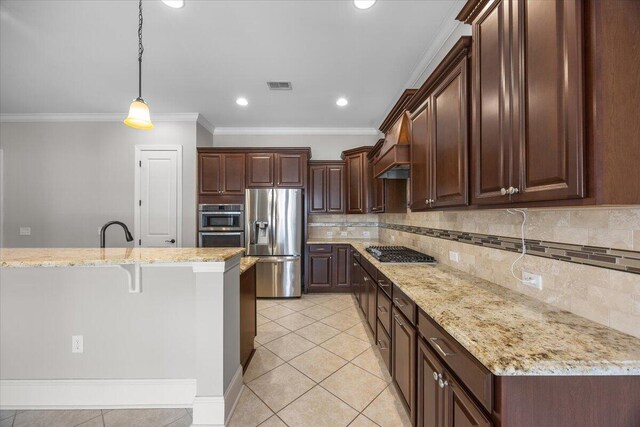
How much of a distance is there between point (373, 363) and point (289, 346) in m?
0.84

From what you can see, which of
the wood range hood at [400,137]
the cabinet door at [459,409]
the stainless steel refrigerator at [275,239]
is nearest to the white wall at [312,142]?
the stainless steel refrigerator at [275,239]

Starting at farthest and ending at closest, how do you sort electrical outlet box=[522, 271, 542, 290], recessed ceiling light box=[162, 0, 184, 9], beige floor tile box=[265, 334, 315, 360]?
1. beige floor tile box=[265, 334, 315, 360]
2. recessed ceiling light box=[162, 0, 184, 9]
3. electrical outlet box=[522, 271, 542, 290]

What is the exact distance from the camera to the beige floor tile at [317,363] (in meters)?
2.20

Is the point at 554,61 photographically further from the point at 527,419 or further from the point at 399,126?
the point at 399,126

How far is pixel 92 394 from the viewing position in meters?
1.82

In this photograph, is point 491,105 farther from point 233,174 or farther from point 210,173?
point 210,173

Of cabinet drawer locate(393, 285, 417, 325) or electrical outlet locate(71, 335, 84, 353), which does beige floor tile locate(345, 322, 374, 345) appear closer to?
cabinet drawer locate(393, 285, 417, 325)

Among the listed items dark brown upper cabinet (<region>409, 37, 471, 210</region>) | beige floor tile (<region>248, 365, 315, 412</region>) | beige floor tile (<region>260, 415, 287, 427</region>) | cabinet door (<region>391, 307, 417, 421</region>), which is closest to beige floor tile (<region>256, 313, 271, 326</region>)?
beige floor tile (<region>248, 365, 315, 412</region>)

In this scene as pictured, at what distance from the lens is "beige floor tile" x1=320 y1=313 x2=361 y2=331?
307 cm

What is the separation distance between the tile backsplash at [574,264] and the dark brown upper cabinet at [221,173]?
347cm

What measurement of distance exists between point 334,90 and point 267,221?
212cm

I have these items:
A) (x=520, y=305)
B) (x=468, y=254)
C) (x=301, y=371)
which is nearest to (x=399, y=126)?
(x=468, y=254)

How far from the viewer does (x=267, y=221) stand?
13.4 ft

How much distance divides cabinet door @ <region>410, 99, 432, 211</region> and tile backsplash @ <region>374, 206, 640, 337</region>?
0.38 metres
